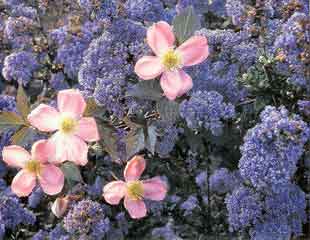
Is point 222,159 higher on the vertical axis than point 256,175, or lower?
lower

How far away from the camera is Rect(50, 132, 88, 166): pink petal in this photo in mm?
1428

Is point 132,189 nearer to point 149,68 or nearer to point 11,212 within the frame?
point 149,68

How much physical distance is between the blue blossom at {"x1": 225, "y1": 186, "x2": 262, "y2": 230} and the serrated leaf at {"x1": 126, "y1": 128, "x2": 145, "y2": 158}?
383mm

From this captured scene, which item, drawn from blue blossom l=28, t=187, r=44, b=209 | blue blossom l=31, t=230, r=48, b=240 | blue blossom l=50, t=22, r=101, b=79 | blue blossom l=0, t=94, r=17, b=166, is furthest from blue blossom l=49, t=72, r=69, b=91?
blue blossom l=31, t=230, r=48, b=240

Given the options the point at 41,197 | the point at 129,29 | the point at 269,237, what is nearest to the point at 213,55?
the point at 129,29

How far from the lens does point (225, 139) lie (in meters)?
1.93

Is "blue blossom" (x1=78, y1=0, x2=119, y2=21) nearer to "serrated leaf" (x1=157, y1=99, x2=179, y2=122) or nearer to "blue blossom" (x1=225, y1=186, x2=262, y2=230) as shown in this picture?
"serrated leaf" (x1=157, y1=99, x2=179, y2=122)

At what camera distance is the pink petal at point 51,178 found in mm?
1486

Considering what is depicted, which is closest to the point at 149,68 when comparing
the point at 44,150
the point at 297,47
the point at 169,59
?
the point at 169,59

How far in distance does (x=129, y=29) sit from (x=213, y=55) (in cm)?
Answer: 24

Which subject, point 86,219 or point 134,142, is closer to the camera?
point 134,142

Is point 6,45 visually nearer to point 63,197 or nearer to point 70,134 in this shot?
point 63,197

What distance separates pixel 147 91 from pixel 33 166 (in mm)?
304

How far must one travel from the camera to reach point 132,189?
160 centimetres
